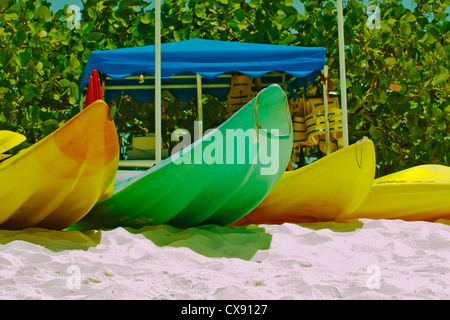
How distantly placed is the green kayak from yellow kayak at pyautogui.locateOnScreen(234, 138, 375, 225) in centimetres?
24

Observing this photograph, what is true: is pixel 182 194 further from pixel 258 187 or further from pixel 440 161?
pixel 440 161

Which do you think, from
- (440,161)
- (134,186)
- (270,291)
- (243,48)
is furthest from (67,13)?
(270,291)

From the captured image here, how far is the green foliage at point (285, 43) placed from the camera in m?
5.57

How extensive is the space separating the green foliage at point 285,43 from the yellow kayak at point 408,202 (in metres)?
2.57

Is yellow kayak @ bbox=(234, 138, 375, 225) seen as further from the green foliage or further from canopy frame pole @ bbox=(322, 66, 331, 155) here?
the green foliage

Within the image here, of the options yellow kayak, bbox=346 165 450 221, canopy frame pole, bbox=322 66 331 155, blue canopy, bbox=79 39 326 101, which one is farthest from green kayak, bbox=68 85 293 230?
canopy frame pole, bbox=322 66 331 155

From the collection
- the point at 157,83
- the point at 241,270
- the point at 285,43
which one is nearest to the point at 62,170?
the point at 241,270

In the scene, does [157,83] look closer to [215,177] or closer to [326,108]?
[215,177]

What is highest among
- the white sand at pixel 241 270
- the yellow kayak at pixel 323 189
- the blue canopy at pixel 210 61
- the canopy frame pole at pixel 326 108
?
the blue canopy at pixel 210 61

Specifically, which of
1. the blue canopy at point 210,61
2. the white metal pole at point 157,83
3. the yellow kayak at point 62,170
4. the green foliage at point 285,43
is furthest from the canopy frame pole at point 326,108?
the yellow kayak at point 62,170

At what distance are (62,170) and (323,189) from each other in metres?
1.44

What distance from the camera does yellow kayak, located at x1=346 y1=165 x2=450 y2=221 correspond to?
3.17 m

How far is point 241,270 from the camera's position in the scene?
184 cm

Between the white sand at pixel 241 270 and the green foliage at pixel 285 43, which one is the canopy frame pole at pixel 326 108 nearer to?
the green foliage at pixel 285 43
